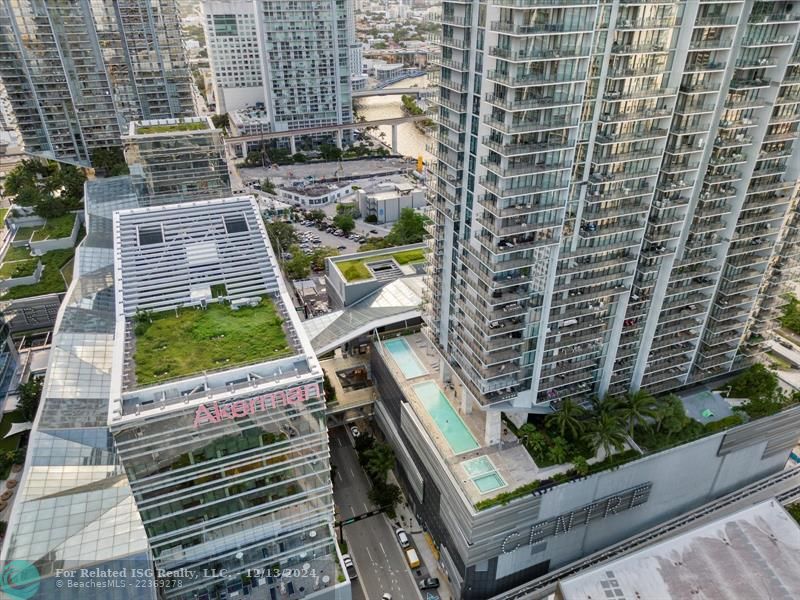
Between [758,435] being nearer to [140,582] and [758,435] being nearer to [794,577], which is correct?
[794,577]

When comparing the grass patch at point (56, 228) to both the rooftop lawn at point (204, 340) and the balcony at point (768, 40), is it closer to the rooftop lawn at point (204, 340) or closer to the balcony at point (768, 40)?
the rooftop lawn at point (204, 340)

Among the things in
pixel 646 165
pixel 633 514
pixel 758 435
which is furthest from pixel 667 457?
pixel 646 165

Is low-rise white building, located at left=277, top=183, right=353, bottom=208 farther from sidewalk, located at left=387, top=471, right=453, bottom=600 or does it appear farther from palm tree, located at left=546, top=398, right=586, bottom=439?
palm tree, located at left=546, top=398, right=586, bottom=439

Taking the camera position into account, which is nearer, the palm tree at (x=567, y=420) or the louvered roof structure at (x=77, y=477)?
the louvered roof structure at (x=77, y=477)

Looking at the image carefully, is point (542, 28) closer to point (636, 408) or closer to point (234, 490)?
point (636, 408)

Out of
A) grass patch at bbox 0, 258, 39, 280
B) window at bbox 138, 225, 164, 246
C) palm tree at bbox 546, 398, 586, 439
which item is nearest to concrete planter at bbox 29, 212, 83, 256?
grass patch at bbox 0, 258, 39, 280

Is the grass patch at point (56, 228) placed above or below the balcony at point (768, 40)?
below

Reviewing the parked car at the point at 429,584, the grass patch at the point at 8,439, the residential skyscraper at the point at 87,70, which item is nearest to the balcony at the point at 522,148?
the parked car at the point at 429,584

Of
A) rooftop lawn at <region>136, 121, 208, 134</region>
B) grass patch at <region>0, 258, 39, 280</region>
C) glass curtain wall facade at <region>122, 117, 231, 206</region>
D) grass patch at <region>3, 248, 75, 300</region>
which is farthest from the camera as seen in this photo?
rooftop lawn at <region>136, 121, 208, 134</region>
